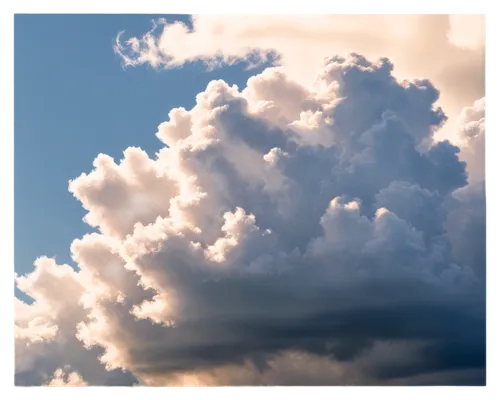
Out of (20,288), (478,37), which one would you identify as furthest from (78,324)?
(478,37)

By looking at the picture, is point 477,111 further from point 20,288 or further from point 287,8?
point 20,288

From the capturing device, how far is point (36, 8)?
37.2 meters

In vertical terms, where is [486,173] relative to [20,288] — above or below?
above

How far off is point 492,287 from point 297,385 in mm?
10571

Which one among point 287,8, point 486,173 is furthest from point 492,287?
point 287,8

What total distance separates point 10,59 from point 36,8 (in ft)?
9.40

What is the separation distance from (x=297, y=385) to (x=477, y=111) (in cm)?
1600

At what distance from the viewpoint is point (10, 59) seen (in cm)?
3741
